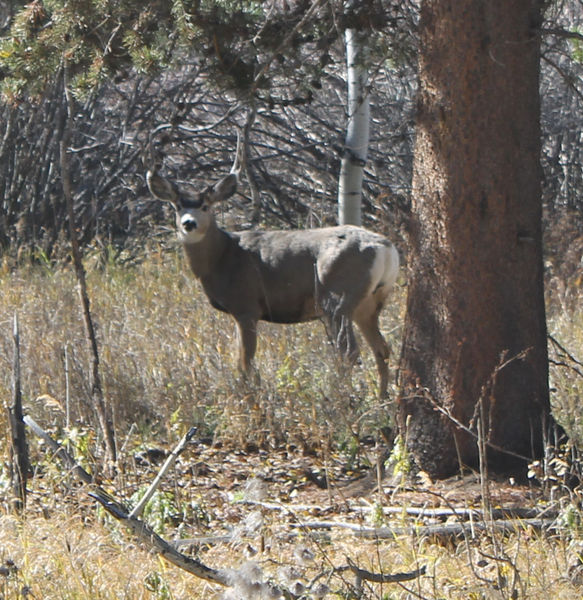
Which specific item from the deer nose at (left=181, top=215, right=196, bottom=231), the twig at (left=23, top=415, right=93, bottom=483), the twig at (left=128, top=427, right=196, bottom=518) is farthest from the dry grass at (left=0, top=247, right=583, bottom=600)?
the deer nose at (left=181, top=215, right=196, bottom=231)

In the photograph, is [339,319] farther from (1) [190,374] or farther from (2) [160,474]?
(2) [160,474]

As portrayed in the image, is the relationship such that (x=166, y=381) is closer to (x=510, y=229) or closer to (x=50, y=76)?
(x=50, y=76)

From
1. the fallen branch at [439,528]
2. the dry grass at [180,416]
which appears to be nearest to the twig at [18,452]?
the dry grass at [180,416]

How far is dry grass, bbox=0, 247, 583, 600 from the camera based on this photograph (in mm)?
4066

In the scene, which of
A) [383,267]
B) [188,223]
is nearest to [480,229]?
[383,267]

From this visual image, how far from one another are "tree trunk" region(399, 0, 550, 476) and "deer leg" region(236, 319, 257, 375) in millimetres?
3009

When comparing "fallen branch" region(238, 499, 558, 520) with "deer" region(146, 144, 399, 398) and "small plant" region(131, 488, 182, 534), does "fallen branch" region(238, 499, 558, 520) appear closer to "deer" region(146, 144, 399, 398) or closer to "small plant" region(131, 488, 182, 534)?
"small plant" region(131, 488, 182, 534)

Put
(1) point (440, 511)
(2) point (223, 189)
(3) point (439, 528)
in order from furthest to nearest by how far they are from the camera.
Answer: (2) point (223, 189), (1) point (440, 511), (3) point (439, 528)

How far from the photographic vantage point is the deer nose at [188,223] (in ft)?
30.2

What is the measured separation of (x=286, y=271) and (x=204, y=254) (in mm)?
782

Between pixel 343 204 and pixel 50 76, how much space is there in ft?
19.4

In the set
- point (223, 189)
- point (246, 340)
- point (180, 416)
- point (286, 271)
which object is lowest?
point (180, 416)

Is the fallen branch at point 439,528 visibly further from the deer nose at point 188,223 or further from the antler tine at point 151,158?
the deer nose at point 188,223

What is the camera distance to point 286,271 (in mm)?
9258
